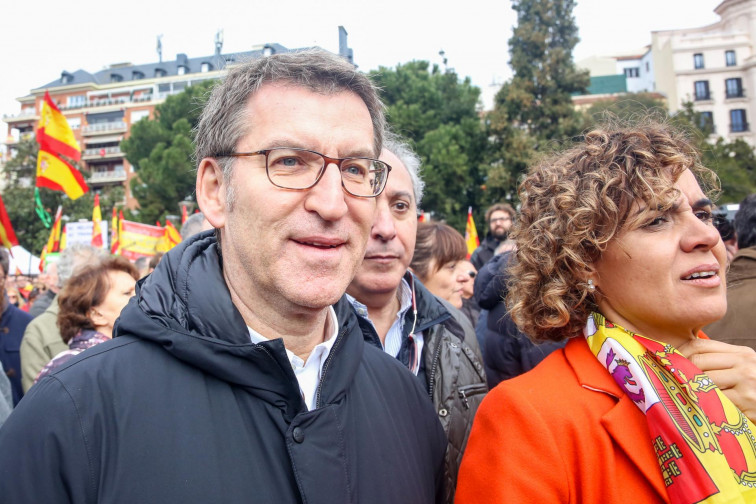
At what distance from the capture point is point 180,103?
37125 mm

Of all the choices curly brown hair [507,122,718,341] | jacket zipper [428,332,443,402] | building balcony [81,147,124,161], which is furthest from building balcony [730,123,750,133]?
building balcony [81,147,124,161]

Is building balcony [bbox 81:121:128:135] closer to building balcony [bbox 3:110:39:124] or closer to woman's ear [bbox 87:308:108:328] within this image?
building balcony [bbox 3:110:39:124]

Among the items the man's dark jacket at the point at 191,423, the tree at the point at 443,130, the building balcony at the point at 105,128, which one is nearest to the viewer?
the man's dark jacket at the point at 191,423

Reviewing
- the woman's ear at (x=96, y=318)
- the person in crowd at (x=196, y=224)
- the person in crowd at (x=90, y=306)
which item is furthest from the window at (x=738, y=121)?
the woman's ear at (x=96, y=318)

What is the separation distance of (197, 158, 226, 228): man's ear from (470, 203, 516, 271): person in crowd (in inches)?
221

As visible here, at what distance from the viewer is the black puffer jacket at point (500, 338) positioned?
3645 mm

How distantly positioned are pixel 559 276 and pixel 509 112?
1068 inches

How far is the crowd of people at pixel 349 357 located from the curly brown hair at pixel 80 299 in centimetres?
213

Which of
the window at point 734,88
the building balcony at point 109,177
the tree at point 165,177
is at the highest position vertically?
the building balcony at point 109,177

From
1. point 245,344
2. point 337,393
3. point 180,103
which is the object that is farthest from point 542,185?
point 180,103

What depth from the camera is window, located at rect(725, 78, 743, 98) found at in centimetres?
4656

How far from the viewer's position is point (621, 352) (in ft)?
5.59

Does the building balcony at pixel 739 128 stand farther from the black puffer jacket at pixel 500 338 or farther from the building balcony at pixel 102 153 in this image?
the building balcony at pixel 102 153

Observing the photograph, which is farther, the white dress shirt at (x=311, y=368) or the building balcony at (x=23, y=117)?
the building balcony at (x=23, y=117)
